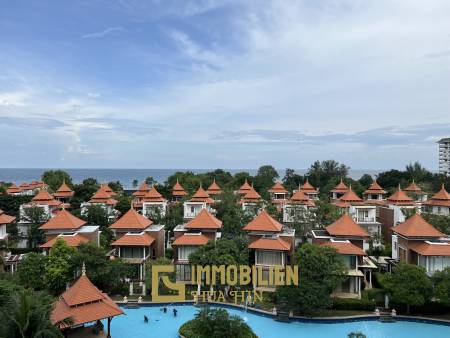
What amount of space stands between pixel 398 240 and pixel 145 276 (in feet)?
57.3

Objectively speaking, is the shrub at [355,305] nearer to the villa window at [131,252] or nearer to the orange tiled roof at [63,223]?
the villa window at [131,252]

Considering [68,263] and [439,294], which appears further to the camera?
[68,263]

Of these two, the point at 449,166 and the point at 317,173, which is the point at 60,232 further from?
the point at 449,166

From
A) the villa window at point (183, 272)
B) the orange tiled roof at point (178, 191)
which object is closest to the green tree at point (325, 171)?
the orange tiled roof at point (178, 191)

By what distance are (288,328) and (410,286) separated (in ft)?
22.7

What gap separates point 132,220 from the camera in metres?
28.0

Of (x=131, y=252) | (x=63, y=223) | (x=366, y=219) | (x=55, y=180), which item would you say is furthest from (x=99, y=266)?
(x=55, y=180)

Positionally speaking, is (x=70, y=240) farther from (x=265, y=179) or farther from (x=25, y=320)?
(x=265, y=179)

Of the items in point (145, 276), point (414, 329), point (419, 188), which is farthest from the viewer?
point (419, 188)

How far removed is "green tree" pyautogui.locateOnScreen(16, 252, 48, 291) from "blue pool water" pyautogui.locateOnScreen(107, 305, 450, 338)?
517 cm

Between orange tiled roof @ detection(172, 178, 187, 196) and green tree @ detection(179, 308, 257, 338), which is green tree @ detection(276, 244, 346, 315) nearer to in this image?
green tree @ detection(179, 308, 257, 338)

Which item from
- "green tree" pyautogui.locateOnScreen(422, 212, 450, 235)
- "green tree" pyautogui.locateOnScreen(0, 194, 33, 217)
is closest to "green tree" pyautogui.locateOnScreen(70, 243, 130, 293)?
"green tree" pyautogui.locateOnScreen(0, 194, 33, 217)

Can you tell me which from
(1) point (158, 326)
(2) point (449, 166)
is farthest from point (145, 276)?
(2) point (449, 166)

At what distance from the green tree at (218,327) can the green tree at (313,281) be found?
11.1ft
